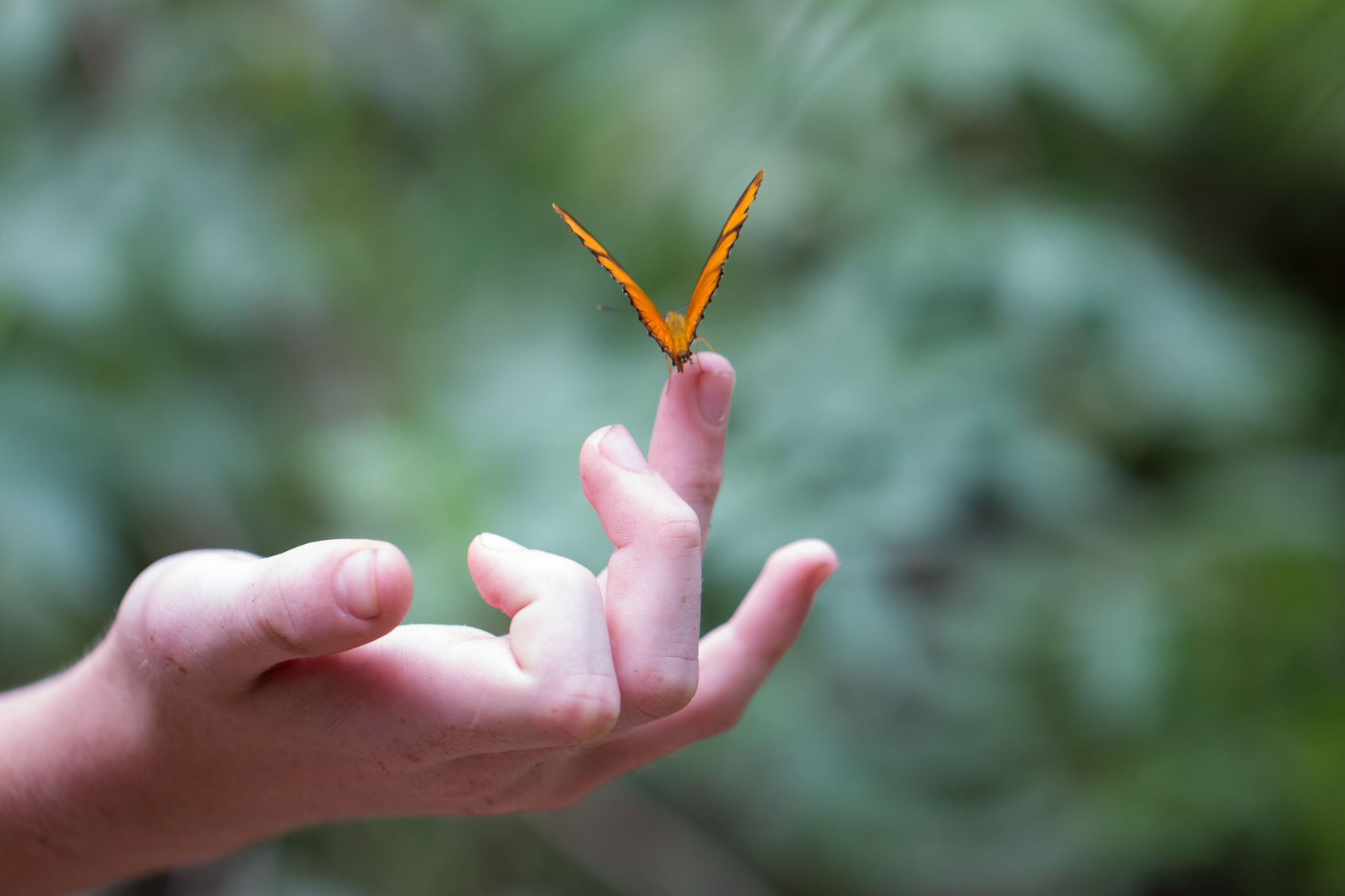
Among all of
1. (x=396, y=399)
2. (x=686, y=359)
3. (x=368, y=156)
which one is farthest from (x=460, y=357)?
(x=686, y=359)

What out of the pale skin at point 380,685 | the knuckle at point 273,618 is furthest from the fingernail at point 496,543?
the knuckle at point 273,618

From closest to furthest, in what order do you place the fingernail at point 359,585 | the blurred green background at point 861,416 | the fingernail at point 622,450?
the fingernail at point 359,585, the fingernail at point 622,450, the blurred green background at point 861,416

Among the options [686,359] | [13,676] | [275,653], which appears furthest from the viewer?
[13,676]

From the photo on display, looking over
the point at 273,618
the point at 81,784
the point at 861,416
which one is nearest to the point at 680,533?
the point at 273,618

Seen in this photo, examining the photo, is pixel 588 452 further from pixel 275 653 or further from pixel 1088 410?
pixel 1088 410

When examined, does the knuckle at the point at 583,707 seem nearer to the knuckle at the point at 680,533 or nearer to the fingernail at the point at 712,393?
the knuckle at the point at 680,533
